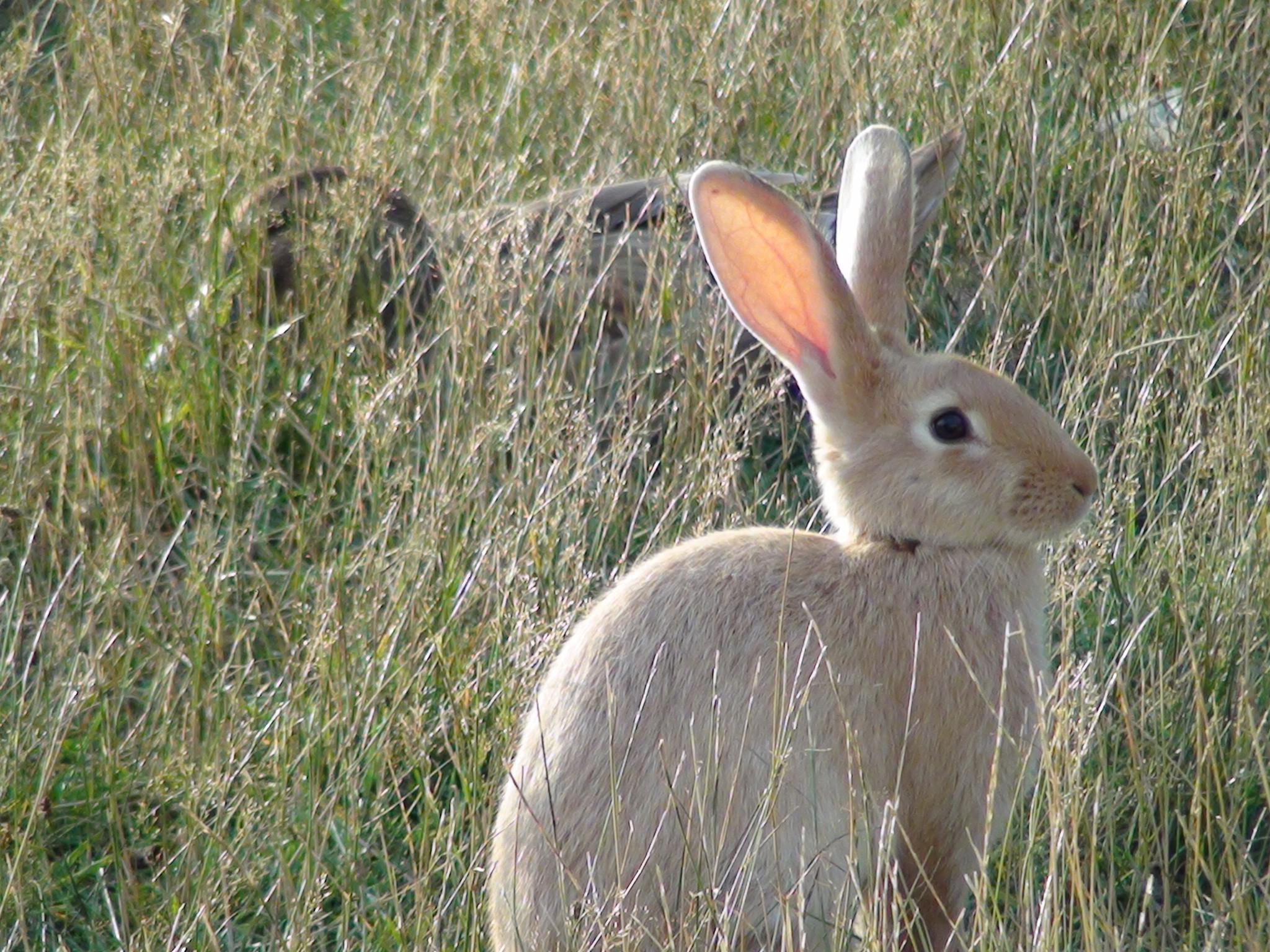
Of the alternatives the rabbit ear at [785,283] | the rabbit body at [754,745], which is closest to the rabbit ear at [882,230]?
the rabbit ear at [785,283]

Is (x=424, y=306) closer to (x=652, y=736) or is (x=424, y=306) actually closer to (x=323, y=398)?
(x=323, y=398)

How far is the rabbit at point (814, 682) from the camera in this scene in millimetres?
2443

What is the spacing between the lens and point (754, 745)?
2492 millimetres

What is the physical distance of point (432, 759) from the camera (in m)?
3.21

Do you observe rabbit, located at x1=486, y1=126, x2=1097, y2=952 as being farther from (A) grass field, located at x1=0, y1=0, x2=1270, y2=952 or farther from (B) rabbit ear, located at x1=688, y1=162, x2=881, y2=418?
(A) grass field, located at x1=0, y1=0, x2=1270, y2=952

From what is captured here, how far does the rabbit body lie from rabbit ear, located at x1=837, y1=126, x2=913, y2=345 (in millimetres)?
592

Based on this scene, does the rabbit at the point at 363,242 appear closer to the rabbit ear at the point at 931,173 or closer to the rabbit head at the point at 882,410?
the rabbit ear at the point at 931,173

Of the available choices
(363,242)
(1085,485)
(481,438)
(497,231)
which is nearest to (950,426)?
(1085,485)

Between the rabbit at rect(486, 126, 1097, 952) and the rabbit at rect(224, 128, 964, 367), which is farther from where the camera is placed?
the rabbit at rect(224, 128, 964, 367)

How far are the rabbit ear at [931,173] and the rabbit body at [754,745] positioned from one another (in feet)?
5.83

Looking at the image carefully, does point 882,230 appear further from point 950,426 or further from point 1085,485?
point 1085,485

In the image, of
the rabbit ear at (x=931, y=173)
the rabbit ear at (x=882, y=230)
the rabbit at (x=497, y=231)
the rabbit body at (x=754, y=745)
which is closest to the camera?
the rabbit body at (x=754, y=745)

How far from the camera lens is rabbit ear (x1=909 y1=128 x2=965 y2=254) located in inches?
168

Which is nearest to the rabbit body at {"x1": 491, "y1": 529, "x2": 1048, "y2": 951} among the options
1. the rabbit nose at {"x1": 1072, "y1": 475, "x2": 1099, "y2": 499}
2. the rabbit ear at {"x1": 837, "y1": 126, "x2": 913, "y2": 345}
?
the rabbit nose at {"x1": 1072, "y1": 475, "x2": 1099, "y2": 499}
